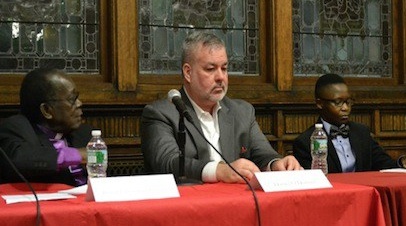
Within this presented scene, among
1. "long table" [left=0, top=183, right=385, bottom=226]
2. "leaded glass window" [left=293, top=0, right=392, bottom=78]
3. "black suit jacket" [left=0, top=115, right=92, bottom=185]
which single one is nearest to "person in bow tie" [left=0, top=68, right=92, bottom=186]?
"black suit jacket" [left=0, top=115, right=92, bottom=185]

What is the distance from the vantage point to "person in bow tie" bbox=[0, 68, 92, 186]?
10.4ft

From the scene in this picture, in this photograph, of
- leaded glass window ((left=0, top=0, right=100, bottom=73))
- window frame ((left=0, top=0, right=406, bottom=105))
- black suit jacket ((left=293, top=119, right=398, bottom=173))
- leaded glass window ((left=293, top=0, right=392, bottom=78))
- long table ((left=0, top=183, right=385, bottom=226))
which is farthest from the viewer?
leaded glass window ((left=293, top=0, right=392, bottom=78))

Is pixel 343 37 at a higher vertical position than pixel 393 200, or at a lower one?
higher

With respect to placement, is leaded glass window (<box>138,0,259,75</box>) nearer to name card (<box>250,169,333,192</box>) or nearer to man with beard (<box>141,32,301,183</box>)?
man with beard (<box>141,32,301,183</box>)

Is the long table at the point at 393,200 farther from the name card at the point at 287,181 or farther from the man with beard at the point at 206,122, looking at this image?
the man with beard at the point at 206,122


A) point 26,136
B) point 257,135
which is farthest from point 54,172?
point 257,135

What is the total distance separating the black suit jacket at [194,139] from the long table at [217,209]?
40 cm

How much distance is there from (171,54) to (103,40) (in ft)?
1.59

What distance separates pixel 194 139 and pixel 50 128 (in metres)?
0.67

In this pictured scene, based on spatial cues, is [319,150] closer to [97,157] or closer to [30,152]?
[97,157]

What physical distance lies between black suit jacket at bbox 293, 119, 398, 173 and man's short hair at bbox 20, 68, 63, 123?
1571 mm

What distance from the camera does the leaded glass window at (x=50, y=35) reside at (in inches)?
171

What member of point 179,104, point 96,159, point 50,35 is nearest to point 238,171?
point 179,104

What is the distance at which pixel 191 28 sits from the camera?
16.1ft
